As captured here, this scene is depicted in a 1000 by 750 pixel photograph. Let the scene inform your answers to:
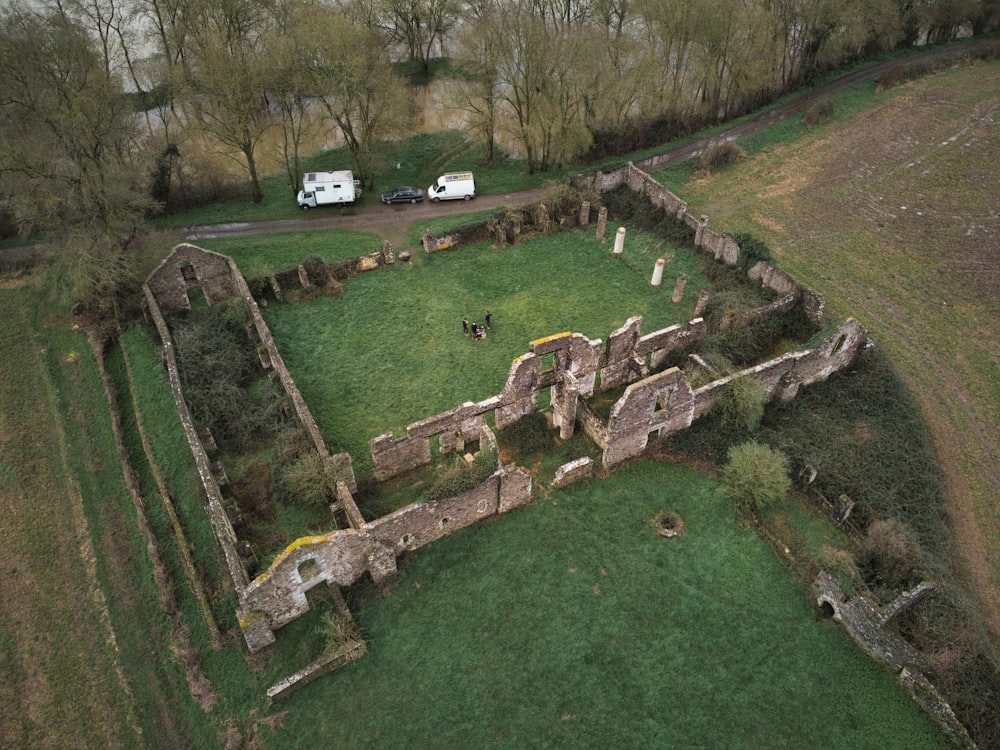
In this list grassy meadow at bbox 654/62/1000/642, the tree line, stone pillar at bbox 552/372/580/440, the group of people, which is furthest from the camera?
the group of people

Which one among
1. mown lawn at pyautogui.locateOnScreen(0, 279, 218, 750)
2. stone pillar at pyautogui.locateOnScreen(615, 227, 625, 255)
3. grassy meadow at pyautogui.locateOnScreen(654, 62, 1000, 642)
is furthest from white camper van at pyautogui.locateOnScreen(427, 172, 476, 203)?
mown lawn at pyautogui.locateOnScreen(0, 279, 218, 750)

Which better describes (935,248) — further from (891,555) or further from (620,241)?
(891,555)

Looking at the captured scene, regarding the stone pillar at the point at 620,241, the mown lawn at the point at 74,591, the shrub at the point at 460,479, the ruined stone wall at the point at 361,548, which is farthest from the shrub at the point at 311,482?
the stone pillar at the point at 620,241

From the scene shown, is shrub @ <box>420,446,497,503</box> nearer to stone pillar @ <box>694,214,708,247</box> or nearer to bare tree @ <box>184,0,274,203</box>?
stone pillar @ <box>694,214,708,247</box>

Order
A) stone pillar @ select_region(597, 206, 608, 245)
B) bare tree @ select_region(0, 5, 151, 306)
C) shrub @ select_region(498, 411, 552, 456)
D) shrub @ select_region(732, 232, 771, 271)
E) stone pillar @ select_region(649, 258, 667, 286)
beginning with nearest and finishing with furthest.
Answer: shrub @ select_region(498, 411, 552, 456), bare tree @ select_region(0, 5, 151, 306), shrub @ select_region(732, 232, 771, 271), stone pillar @ select_region(649, 258, 667, 286), stone pillar @ select_region(597, 206, 608, 245)

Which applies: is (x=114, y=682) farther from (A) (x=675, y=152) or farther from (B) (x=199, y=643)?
(A) (x=675, y=152)

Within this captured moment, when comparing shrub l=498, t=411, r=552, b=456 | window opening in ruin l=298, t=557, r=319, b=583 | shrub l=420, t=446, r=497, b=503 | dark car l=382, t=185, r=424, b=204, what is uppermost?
dark car l=382, t=185, r=424, b=204
